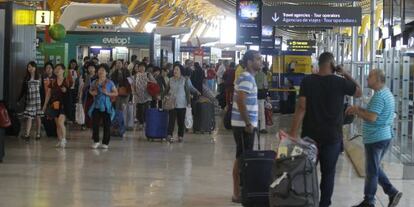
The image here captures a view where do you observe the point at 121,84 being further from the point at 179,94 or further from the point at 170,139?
the point at 179,94

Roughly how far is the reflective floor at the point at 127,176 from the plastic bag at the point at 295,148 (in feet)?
5.45

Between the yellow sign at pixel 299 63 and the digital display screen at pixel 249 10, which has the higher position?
the digital display screen at pixel 249 10

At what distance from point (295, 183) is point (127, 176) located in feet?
13.2

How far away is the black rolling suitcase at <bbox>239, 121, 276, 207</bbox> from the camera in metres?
7.64

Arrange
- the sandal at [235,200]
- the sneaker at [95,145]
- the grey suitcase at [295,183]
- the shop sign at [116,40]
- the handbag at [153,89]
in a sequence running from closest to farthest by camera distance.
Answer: the grey suitcase at [295,183], the sandal at [235,200], the sneaker at [95,145], the handbag at [153,89], the shop sign at [116,40]

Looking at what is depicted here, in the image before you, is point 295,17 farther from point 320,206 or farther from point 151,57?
point 320,206

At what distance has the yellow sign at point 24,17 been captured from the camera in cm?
1591

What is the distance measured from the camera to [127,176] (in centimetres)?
1028

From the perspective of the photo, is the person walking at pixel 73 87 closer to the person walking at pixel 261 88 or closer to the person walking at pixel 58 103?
the person walking at pixel 58 103

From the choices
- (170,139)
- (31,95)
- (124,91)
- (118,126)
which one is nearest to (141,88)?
(124,91)

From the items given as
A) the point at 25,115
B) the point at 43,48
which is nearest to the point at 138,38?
the point at 43,48

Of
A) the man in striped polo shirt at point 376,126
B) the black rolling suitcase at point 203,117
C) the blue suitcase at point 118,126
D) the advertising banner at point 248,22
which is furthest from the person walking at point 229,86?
the advertising banner at point 248,22

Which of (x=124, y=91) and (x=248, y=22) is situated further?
(x=248, y=22)

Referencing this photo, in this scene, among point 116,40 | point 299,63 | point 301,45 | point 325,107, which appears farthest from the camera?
point 301,45
